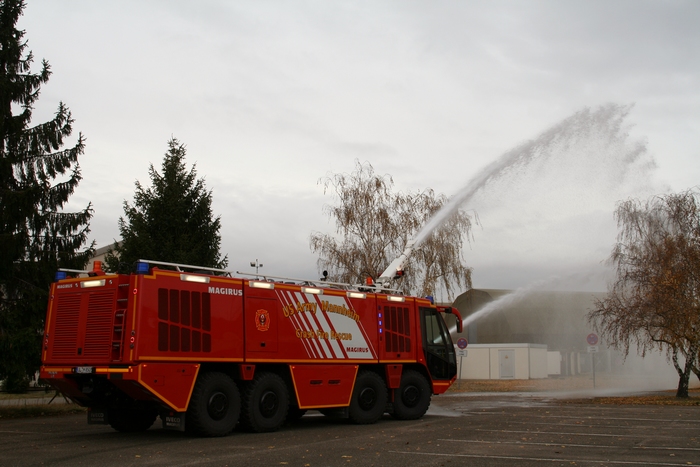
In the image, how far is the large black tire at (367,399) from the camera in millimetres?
16922

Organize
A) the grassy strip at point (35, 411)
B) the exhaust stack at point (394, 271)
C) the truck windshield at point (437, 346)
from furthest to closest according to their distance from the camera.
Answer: the exhaust stack at point (394, 271) → the grassy strip at point (35, 411) → the truck windshield at point (437, 346)

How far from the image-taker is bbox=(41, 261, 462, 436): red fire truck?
1304 centimetres

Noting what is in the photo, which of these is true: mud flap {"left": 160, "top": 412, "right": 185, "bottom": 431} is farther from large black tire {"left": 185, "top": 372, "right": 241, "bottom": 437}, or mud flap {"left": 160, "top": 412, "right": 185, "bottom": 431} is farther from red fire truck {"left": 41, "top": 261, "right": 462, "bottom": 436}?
large black tire {"left": 185, "top": 372, "right": 241, "bottom": 437}

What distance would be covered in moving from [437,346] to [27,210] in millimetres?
11668

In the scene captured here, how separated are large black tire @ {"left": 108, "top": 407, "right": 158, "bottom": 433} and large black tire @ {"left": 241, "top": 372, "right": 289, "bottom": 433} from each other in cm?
209

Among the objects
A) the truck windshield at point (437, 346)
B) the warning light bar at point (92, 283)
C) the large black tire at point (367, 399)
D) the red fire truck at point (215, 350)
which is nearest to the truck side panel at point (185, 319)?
the red fire truck at point (215, 350)

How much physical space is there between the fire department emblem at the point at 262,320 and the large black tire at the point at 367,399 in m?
3.12

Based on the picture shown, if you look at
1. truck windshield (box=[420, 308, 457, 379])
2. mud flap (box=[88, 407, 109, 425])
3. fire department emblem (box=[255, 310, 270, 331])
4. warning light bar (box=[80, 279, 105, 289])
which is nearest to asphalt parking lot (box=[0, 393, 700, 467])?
mud flap (box=[88, 407, 109, 425])

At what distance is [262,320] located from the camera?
15086 millimetres

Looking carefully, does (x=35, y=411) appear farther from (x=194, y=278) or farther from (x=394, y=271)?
(x=394, y=271)

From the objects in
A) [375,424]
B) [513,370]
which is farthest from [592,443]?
A: [513,370]

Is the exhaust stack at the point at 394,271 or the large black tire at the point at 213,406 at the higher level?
the exhaust stack at the point at 394,271

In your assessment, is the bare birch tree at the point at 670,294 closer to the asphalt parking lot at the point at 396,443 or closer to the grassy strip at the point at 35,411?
the asphalt parking lot at the point at 396,443

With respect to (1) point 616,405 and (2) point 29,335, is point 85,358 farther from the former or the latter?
(1) point 616,405
